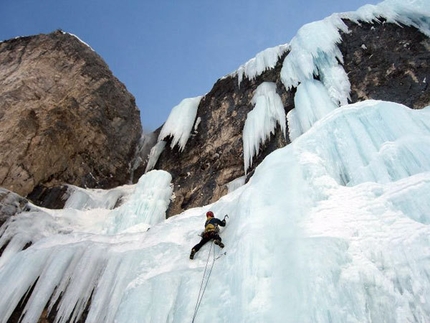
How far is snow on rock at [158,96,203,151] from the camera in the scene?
1355 centimetres

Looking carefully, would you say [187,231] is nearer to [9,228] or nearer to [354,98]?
[9,228]

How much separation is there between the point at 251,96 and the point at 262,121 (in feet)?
5.83

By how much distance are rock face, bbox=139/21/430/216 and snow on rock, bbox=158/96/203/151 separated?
0.28 m

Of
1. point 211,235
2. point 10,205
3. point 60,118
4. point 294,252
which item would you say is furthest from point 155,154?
point 294,252

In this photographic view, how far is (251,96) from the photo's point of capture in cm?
1255

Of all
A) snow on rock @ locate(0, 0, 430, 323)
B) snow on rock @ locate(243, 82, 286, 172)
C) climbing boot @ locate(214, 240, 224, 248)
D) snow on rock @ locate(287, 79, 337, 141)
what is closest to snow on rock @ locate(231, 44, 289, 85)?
snow on rock @ locate(243, 82, 286, 172)

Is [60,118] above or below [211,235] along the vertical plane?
above

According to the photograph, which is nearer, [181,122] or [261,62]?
[261,62]

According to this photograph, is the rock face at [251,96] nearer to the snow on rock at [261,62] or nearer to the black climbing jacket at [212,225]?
the snow on rock at [261,62]

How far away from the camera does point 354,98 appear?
9.83 metres

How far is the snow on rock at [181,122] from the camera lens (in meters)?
13.6

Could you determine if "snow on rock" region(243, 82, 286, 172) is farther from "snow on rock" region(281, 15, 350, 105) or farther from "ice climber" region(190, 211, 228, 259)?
"ice climber" region(190, 211, 228, 259)

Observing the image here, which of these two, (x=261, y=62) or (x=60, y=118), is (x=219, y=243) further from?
(x=60, y=118)

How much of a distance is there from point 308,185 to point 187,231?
248cm
